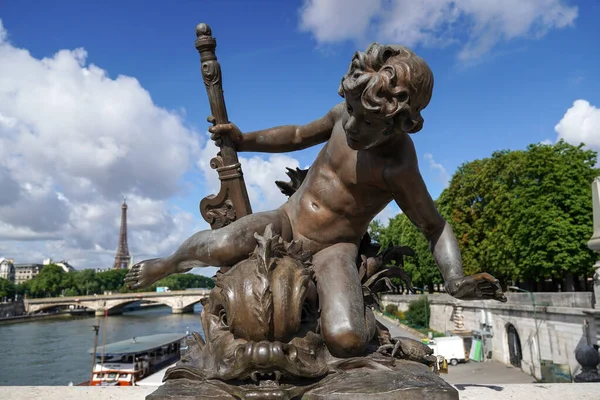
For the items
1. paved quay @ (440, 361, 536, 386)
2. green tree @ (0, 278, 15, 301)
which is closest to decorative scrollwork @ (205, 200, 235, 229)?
paved quay @ (440, 361, 536, 386)

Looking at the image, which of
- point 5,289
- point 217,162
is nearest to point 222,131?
point 217,162

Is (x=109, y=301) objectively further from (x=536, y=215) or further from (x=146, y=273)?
(x=146, y=273)

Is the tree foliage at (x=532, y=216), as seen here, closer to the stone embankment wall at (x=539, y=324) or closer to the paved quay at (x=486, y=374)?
the stone embankment wall at (x=539, y=324)

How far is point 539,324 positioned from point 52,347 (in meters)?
34.4

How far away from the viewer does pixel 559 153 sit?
91.6 feet

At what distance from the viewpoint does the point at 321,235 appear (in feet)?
13.8

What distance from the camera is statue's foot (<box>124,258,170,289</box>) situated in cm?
421

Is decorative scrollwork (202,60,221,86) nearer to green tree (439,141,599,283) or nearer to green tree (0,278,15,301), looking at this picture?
green tree (439,141,599,283)

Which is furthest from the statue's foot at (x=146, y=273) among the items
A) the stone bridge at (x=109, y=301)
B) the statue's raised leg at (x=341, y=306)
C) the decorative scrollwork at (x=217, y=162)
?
the stone bridge at (x=109, y=301)

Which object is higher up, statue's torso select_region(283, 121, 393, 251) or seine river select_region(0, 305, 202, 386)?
statue's torso select_region(283, 121, 393, 251)

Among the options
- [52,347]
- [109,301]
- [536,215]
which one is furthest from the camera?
[109,301]

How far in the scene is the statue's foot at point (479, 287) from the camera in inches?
143

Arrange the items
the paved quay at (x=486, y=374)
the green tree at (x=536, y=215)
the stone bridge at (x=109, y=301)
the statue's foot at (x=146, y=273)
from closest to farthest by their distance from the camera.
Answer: the statue's foot at (x=146, y=273) < the paved quay at (x=486, y=374) < the green tree at (x=536, y=215) < the stone bridge at (x=109, y=301)

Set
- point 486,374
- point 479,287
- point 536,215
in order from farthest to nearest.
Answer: point 536,215 → point 486,374 → point 479,287
